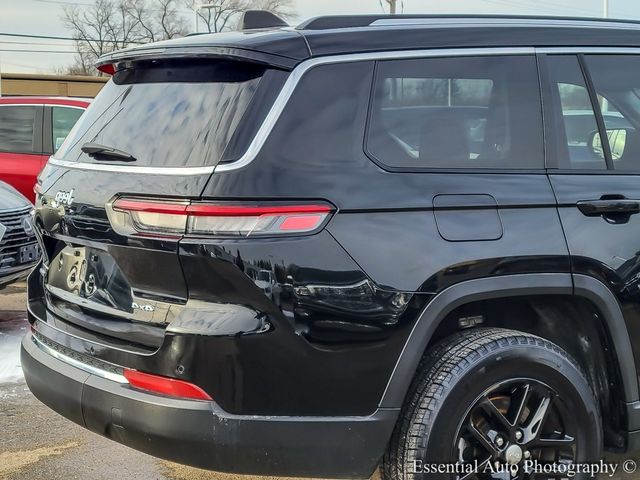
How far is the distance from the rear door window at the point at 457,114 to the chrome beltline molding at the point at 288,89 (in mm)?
25

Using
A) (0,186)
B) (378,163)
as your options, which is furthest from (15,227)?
(378,163)

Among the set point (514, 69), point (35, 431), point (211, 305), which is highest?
point (514, 69)

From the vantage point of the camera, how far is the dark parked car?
570 centimetres

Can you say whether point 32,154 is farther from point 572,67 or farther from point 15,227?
point 572,67

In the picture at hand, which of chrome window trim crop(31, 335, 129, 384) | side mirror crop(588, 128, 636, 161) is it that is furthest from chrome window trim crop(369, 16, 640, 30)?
chrome window trim crop(31, 335, 129, 384)

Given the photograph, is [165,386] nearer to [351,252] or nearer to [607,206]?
[351,252]

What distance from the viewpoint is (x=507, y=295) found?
2680mm

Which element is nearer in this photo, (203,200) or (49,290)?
(203,200)

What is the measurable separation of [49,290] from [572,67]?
2.31 metres

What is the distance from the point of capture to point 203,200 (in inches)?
94.7

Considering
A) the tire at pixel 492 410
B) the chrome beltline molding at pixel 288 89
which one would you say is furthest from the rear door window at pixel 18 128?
the tire at pixel 492 410

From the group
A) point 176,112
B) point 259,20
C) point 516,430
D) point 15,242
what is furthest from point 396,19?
point 15,242

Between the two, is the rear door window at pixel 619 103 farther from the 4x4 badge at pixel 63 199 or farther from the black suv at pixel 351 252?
the 4x4 badge at pixel 63 199

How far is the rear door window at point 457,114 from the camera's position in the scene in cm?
266
